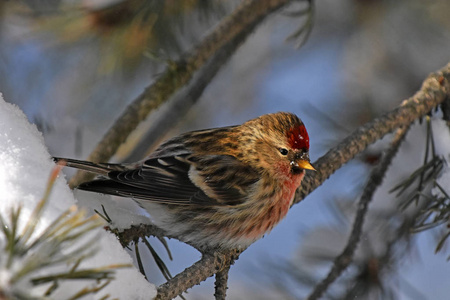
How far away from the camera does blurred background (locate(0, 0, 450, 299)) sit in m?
1.98

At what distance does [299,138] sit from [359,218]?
0.32 meters

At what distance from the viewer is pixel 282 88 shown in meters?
3.38

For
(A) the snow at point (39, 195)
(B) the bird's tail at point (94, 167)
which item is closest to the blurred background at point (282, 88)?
(B) the bird's tail at point (94, 167)

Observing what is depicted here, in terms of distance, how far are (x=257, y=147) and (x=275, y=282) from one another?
57 cm

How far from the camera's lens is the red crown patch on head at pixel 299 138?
1.78 m

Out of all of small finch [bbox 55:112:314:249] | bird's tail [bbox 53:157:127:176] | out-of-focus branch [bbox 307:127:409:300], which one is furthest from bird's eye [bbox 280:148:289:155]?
bird's tail [bbox 53:157:127:176]

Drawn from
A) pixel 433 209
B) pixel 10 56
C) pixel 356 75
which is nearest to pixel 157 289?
pixel 433 209

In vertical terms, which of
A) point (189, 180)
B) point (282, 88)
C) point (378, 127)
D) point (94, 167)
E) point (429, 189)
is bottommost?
point (429, 189)

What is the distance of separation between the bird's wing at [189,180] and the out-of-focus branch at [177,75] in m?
0.11

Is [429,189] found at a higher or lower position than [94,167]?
lower

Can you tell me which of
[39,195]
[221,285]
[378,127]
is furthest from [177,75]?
[39,195]

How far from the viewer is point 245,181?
71.6 inches

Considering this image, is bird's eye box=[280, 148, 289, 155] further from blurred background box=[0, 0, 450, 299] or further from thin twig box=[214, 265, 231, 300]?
thin twig box=[214, 265, 231, 300]

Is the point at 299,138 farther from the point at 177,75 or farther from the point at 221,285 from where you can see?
the point at 221,285
